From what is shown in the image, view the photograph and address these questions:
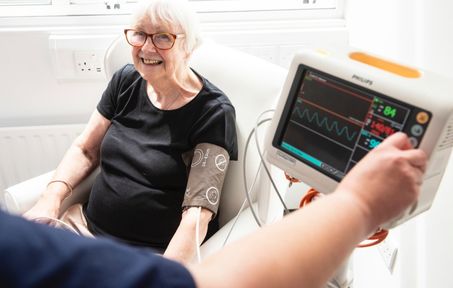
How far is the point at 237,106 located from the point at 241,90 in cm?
5

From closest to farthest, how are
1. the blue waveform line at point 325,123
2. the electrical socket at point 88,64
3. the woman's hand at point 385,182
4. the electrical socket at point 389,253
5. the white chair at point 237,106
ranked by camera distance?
the woman's hand at point 385,182, the blue waveform line at point 325,123, the electrical socket at point 389,253, the white chair at point 237,106, the electrical socket at point 88,64

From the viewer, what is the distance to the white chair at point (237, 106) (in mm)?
1344

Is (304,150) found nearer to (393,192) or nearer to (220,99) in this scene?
(393,192)

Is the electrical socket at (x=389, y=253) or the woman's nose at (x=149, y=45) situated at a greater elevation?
the woman's nose at (x=149, y=45)

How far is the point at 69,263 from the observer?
44cm

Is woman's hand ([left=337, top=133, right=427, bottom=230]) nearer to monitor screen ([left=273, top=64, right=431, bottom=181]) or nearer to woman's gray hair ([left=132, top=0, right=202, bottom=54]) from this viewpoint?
monitor screen ([left=273, top=64, right=431, bottom=181])

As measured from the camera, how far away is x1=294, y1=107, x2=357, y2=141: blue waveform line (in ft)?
2.64

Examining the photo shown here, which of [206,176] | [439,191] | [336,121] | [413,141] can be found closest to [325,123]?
[336,121]

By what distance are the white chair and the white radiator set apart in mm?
425

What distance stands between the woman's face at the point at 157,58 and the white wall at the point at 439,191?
24.8 inches

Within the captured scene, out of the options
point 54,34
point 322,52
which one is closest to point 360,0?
point 322,52

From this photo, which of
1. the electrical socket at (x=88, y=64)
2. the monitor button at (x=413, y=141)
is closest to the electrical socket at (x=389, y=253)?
the monitor button at (x=413, y=141)

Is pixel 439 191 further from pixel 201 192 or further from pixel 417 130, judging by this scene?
pixel 201 192

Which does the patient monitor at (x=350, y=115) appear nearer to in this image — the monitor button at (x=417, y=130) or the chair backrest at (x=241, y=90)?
the monitor button at (x=417, y=130)
